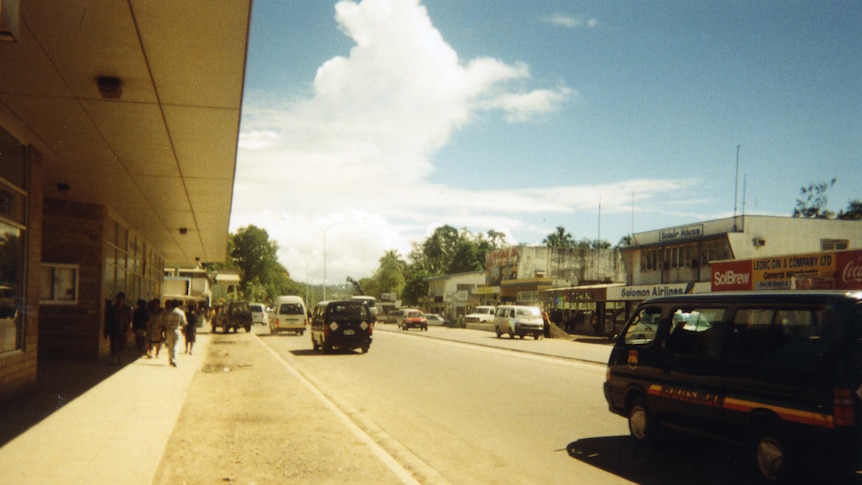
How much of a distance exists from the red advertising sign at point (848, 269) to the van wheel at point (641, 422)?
930 inches

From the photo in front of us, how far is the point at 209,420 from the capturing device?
10.1 metres

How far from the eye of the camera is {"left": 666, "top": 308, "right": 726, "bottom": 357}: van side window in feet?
23.0

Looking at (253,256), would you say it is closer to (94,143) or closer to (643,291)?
(643,291)

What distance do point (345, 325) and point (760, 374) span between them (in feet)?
57.8

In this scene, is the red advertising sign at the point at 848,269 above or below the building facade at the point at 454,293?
above

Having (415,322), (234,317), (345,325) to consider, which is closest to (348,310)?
(345,325)

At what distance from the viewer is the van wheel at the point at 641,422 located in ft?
25.8

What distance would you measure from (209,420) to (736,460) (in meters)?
7.17

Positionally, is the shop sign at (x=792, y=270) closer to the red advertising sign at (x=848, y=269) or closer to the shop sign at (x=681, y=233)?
the red advertising sign at (x=848, y=269)

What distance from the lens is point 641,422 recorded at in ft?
26.5

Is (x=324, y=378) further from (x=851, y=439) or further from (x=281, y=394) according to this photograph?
(x=851, y=439)

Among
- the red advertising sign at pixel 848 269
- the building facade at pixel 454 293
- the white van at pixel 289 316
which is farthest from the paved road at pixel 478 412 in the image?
the building facade at pixel 454 293

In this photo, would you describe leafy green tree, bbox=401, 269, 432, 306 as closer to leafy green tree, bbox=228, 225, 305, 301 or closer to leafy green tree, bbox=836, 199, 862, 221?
leafy green tree, bbox=228, 225, 305, 301

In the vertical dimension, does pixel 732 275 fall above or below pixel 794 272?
below
